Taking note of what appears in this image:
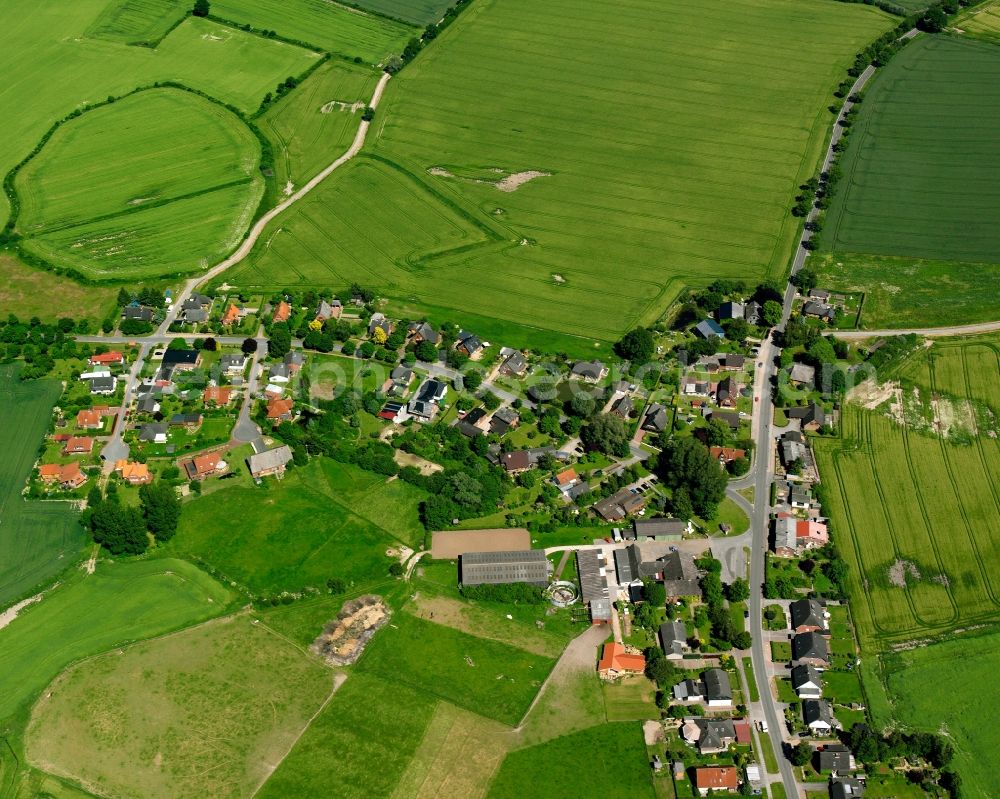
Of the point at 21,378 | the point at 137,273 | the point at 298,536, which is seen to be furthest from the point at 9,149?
the point at 298,536

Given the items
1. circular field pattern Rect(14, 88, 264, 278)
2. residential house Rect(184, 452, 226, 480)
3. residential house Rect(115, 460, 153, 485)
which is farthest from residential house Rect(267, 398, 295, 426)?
circular field pattern Rect(14, 88, 264, 278)

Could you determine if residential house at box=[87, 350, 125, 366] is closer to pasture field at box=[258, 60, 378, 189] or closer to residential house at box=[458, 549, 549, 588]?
pasture field at box=[258, 60, 378, 189]

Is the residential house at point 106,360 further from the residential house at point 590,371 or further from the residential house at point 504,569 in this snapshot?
the residential house at point 590,371

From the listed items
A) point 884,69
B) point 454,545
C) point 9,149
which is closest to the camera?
point 454,545

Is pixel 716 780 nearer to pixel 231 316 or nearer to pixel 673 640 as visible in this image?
pixel 673 640

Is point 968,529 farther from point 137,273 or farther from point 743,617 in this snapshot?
point 137,273
